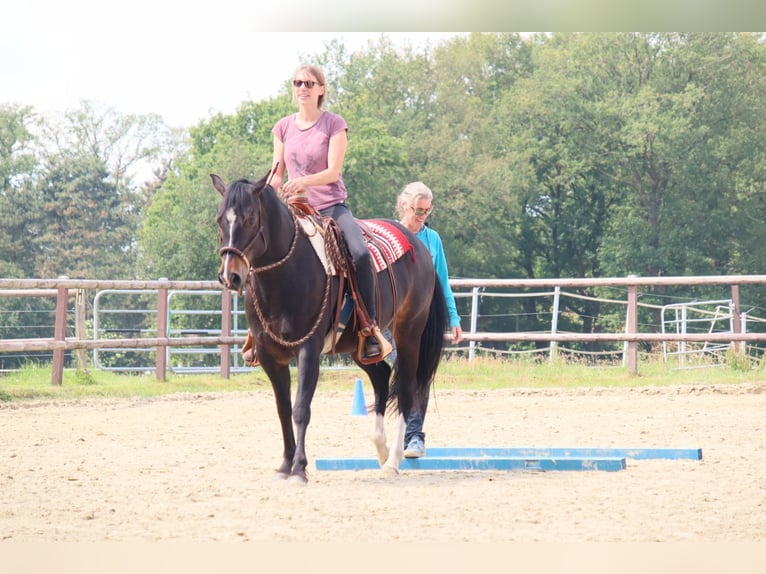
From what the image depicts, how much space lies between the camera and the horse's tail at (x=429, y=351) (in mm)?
6539

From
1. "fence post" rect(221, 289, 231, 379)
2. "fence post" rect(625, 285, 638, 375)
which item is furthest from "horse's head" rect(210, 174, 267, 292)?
"fence post" rect(625, 285, 638, 375)

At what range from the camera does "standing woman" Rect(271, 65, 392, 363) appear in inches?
228

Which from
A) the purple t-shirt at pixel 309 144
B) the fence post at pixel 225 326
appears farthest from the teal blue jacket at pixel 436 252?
the fence post at pixel 225 326

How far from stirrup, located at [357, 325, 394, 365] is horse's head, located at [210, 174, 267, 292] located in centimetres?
91

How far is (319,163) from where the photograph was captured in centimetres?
588

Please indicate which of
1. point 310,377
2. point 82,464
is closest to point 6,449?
point 82,464

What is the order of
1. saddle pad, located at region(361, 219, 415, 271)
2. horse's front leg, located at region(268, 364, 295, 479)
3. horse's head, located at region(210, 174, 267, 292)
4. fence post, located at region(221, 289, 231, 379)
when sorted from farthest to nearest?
fence post, located at region(221, 289, 231, 379), saddle pad, located at region(361, 219, 415, 271), horse's front leg, located at region(268, 364, 295, 479), horse's head, located at region(210, 174, 267, 292)

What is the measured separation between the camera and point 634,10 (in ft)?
13.4

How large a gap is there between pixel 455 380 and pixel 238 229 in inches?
334

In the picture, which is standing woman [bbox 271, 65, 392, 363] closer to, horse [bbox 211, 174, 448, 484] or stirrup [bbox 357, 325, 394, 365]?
stirrup [bbox 357, 325, 394, 365]

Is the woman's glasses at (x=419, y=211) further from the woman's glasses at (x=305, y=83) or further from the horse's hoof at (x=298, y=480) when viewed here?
the horse's hoof at (x=298, y=480)

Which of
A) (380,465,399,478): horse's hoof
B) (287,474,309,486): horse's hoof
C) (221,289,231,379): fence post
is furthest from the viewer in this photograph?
(221,289,231,379): fence post

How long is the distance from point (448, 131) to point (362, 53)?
6.38m

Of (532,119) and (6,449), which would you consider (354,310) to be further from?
(532,119)
